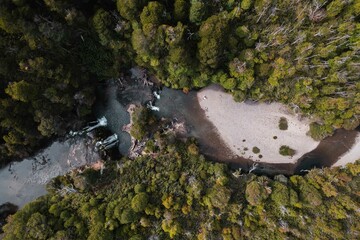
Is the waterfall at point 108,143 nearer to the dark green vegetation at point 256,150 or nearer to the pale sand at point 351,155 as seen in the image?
the dark green vegetation at point 256,150

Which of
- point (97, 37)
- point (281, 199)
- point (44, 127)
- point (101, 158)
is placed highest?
point (97, 37)

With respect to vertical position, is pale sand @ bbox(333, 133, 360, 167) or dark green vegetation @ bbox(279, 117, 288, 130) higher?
dark green vegetation @ bbox(279, 117, 288, 130)

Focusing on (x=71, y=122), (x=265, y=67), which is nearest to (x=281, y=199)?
(x=265, y=67)

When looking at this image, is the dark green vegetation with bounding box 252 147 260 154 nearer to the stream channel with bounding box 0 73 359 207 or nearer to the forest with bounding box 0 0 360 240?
the stream channel with bounding box 0 73 359 207

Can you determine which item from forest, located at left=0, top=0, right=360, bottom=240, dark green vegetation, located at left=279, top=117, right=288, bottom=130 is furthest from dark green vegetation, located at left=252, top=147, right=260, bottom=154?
dark green vegetation, located at left=279, top=117, right=288, bottom=130

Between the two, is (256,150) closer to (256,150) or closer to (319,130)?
(256,150)

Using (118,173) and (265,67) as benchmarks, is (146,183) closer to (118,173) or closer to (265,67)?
(118,173)
